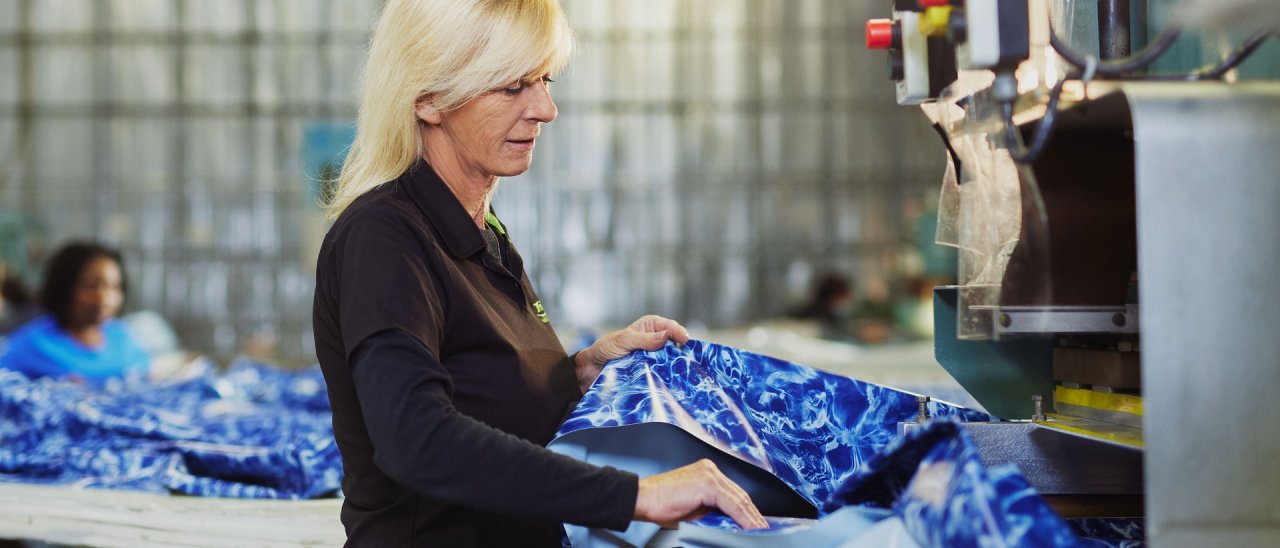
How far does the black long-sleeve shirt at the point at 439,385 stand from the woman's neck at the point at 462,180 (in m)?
0.04

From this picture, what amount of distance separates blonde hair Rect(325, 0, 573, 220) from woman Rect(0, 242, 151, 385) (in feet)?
12.9

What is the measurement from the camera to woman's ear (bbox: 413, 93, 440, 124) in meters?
1.40

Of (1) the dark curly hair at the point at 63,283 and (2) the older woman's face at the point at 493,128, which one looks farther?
(1) the dark curly hair at the point at 63,283

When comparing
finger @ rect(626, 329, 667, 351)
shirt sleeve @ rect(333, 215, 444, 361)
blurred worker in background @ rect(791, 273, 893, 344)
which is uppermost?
shirt sleeve @ rect(333, 215, 444, 361)

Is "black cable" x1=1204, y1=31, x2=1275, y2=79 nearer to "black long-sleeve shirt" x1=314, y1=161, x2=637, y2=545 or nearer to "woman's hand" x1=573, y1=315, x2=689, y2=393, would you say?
"black long-sleeve shirt" x1=314, y1=161, x2=637, y2=545

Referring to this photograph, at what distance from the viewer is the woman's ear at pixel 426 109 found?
4.59 feet

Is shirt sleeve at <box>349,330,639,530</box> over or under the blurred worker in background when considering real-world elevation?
over

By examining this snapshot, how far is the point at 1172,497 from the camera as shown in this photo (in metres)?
0.94

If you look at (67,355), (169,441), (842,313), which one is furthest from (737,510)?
(842,313)

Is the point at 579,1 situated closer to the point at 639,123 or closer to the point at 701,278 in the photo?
the point at 639,123

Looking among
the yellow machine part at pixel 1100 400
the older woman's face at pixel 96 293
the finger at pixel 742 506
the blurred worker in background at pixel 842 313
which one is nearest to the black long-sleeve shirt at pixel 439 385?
the finger at pixel 742 506

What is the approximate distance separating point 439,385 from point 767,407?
585mm

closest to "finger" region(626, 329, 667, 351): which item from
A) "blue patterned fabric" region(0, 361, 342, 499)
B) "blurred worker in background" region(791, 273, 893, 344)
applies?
"blue patterned fabric" region(0, 361, 342, 499)

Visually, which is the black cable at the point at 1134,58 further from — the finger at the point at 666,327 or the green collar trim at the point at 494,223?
the green collar trim at the point at 494,223
